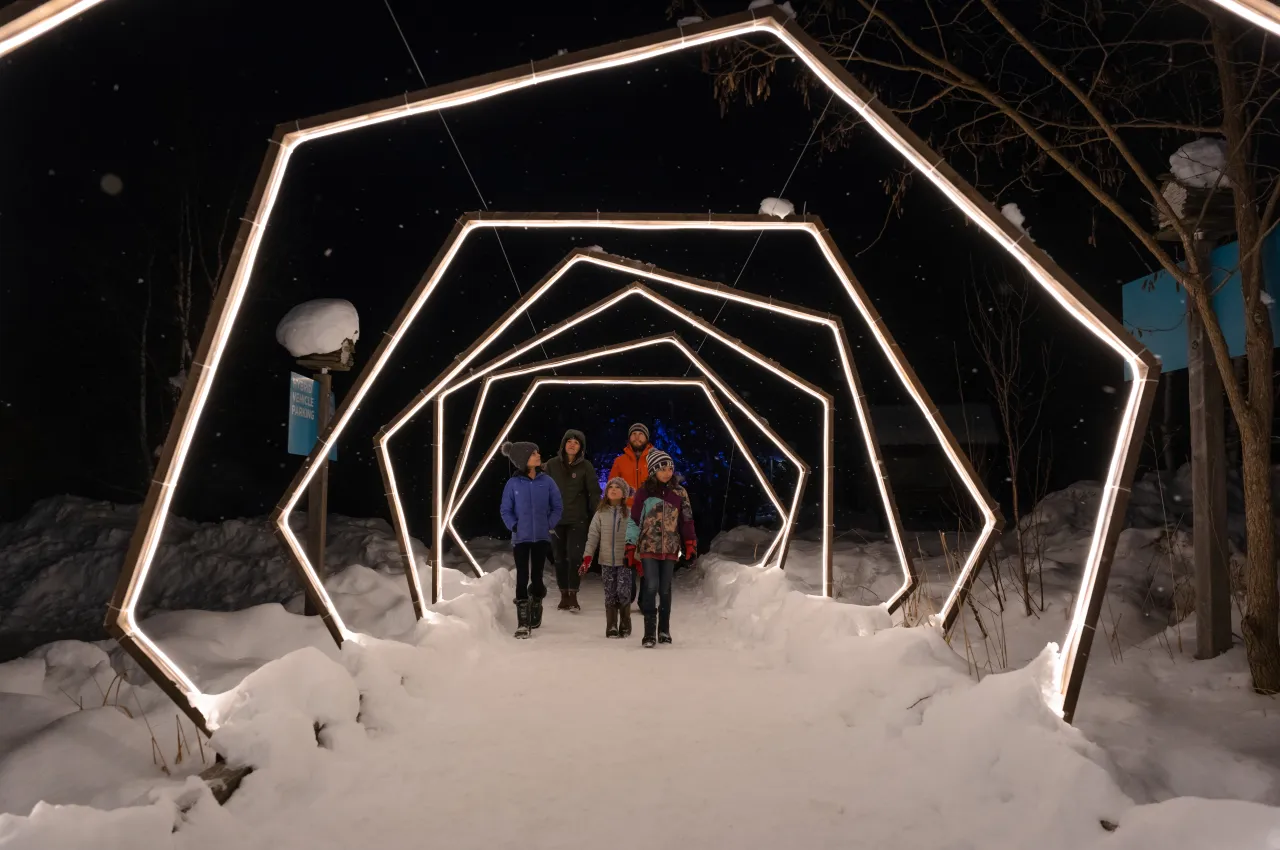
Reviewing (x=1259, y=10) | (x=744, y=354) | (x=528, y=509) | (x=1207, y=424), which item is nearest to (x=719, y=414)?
(x=744, y=354)

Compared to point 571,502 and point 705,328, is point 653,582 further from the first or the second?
point 705,328

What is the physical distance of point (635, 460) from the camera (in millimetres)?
11273

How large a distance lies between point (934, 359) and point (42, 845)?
25.7 m

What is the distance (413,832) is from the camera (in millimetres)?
3510

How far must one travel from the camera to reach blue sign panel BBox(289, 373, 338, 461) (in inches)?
299

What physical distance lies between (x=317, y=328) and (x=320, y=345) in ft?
0.53

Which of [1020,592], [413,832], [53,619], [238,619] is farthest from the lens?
[53,619]

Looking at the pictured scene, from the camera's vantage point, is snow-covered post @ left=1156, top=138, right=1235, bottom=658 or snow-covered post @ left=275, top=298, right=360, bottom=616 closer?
snow-covered post @ left=1156, top=138, right=1235, bottom=658

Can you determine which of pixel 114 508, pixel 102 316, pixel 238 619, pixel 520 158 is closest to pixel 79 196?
pixel 102 316

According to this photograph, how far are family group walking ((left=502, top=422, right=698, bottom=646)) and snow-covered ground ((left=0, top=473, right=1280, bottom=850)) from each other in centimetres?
68

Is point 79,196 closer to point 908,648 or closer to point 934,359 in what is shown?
point 908,648

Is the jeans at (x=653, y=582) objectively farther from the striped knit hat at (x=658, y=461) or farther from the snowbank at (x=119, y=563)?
the snowbank at (x=119, y=563)

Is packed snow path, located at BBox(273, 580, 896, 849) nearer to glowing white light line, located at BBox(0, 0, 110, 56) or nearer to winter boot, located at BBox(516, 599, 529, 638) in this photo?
winter boot, located at BBox(516, 599, 529, 638)

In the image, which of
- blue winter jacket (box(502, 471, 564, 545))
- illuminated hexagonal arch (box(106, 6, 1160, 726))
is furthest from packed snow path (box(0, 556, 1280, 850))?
blue winter jacket (box(502, 471, 564, 545))
